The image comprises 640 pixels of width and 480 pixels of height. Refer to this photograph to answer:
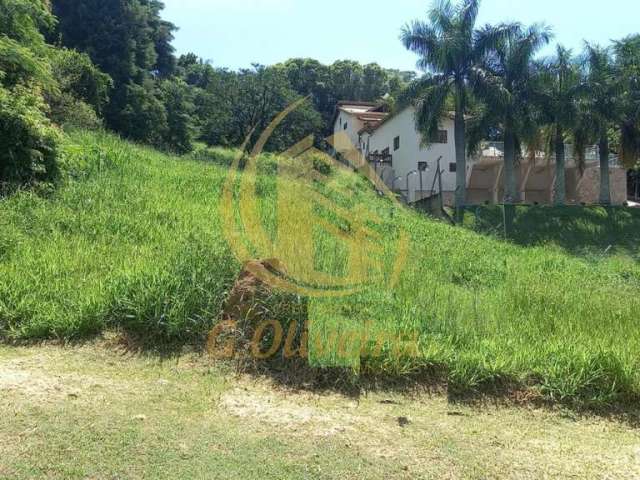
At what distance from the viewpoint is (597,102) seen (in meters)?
22.8

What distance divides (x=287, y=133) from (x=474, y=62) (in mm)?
11265

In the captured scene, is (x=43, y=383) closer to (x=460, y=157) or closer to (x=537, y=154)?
(x=460, y=157)

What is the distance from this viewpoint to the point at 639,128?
79.1 feet

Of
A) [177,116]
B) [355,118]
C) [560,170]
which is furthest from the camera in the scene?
[355,118]

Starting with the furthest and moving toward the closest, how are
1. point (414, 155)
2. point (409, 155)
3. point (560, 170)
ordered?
point (409, 155)
point (414, 155)
point (560, 170)

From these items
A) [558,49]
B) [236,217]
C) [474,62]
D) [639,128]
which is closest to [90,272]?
[236,217]

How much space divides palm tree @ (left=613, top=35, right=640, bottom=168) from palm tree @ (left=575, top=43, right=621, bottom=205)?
689mm

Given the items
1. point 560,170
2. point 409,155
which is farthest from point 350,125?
point 560,170

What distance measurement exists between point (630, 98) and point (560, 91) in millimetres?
4588

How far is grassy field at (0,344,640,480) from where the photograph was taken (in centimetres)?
259

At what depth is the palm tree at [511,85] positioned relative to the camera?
805 inches

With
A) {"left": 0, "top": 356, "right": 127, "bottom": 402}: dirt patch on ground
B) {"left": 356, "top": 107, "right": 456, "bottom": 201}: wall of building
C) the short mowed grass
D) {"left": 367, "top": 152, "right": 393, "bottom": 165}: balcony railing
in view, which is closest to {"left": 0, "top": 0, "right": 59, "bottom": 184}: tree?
the short mowed grass

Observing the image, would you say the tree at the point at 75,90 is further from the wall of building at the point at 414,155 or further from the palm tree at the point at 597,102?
the palm tree at the point at 597,102

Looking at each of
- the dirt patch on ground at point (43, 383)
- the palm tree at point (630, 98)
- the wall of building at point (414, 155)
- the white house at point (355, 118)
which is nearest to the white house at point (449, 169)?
the wall of building at point (414, 155)
